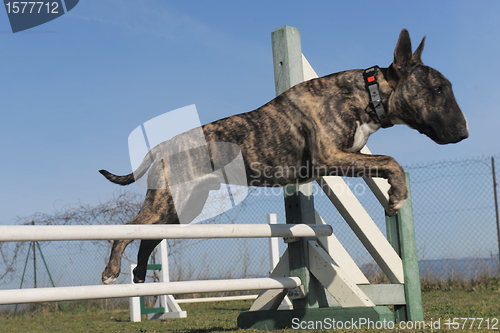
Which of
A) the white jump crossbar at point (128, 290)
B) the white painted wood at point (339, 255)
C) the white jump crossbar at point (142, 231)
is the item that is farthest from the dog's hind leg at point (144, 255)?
the white painted wood at point (339, 255)

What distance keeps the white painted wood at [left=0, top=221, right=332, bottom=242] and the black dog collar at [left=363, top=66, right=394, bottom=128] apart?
790 mm

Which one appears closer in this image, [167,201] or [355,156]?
[355,156]

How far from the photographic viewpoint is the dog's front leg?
2.34 metres

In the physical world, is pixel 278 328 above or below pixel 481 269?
above

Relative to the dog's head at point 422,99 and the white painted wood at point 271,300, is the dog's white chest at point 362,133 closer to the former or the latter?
the dog's head at point 422,99

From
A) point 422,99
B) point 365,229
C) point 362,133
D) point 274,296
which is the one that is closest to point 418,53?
point 422,99

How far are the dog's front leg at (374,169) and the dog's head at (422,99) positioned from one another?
309mm

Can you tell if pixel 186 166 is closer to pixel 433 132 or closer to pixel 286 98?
pixel 286 98

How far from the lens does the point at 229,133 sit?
2.75 metres

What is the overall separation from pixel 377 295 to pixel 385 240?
395 millimetres

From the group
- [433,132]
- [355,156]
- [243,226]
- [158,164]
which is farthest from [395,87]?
[158,164]

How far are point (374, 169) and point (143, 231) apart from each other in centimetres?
124

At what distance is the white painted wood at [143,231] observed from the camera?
6.93 ft

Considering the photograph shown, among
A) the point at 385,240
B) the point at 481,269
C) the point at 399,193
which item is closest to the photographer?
the point at 399,193
